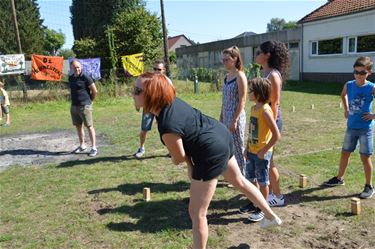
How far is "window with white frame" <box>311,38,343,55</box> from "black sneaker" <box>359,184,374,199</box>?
20.4 m

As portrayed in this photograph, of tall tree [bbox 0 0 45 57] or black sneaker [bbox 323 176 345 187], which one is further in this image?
tall tree [bbox 0 0 45 57]

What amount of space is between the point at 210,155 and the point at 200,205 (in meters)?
0.45

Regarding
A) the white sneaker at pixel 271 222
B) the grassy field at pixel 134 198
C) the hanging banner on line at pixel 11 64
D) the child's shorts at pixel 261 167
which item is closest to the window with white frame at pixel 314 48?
the grassy field at pixel 134 198

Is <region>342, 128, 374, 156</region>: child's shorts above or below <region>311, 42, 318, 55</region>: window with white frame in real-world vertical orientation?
below

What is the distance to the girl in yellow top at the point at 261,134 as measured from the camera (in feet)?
13.2

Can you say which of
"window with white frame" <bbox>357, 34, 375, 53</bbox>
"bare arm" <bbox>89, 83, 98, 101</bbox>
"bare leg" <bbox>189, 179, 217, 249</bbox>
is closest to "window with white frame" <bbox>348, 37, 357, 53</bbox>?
"window with white frame" <bbox>357, 34, 375, 53</bbox>

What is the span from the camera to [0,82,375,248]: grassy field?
4.10 metres

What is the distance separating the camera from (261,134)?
13.7ft

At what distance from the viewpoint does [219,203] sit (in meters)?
4.91

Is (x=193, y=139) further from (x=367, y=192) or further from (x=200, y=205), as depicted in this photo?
(x=367, y=192)

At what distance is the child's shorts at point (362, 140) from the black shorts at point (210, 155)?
250cm

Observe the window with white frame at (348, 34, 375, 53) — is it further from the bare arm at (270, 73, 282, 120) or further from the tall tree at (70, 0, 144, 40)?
the bare arm at (270, 73, 282, 120)

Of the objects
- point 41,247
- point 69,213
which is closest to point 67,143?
point 69,213

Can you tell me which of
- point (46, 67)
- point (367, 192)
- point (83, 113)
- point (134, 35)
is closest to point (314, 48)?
point (134, 35)
